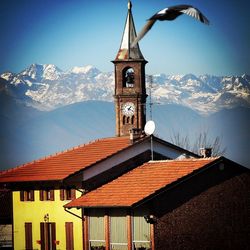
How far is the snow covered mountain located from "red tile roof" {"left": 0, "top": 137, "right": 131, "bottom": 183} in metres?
5.39

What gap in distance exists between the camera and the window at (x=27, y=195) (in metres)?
27.9

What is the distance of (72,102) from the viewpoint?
42.7 meters

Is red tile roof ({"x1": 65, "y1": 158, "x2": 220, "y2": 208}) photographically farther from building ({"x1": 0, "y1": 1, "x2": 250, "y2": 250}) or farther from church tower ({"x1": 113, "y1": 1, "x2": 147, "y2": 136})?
church tower ({"x1": 113, "y1": 1, "x2": 147, "y2": 136})

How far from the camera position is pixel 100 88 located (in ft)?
133

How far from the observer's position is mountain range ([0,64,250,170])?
1352 inches

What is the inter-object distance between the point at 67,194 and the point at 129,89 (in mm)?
5281

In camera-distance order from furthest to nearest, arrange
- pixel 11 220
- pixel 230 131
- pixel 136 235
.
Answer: pixel 230 131
pixel 11 220
pixel 136 235

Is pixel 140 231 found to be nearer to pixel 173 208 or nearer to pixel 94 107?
pixel 173 208

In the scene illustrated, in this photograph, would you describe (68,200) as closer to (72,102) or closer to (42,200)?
Answer: (42,200)

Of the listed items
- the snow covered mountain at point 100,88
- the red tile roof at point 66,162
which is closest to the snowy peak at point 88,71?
the snow covered mountain at point 100,88

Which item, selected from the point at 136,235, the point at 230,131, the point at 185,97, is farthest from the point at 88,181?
the point at 185,97

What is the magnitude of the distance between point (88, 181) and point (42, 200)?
179cm

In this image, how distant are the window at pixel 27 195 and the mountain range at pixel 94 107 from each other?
2698 millimetres

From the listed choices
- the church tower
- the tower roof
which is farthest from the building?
the tower roof
